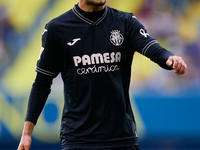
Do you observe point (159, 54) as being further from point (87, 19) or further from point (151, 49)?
point (87, 19)

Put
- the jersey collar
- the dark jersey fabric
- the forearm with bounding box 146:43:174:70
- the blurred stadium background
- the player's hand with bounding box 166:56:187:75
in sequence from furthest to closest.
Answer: the blurred stadium background
the jersey collar
the dark jersey fabric
the forearm with bounding box 146:43:174:70
the player's hand with bounding box 166:56:187:75

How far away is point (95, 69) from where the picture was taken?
109 inches

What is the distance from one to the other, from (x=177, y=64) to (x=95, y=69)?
62cm

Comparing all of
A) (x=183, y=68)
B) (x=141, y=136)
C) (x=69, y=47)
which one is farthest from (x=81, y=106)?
(x=141, y=136)

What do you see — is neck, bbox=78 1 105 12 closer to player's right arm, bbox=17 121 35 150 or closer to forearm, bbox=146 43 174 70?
forearm, bbox=146 43 174 70

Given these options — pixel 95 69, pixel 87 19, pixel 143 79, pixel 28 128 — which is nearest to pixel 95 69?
pixel 95 69

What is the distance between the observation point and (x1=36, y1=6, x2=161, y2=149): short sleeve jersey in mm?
2746

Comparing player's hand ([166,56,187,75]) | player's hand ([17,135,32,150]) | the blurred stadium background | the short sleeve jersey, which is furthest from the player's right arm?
the blurred stadium background

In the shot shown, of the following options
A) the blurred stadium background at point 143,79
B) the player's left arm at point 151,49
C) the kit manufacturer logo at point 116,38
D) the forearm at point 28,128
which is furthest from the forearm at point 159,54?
the blurred stadium background at point 143,79

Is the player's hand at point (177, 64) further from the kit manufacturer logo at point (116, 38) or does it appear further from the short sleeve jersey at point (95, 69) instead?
the kit manufacturer logo at point (116, 38)

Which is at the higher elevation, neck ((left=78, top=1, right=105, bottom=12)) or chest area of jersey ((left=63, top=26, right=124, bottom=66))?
neck ((left=78, top=1, right=105, bottom=12))

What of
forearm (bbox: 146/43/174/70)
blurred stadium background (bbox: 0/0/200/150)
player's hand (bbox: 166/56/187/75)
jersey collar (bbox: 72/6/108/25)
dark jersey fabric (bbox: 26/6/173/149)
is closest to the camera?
player's hand (bbox: 166/56/187/75)

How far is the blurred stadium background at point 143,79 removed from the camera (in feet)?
24.2

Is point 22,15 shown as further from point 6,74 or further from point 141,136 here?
point 141,136
